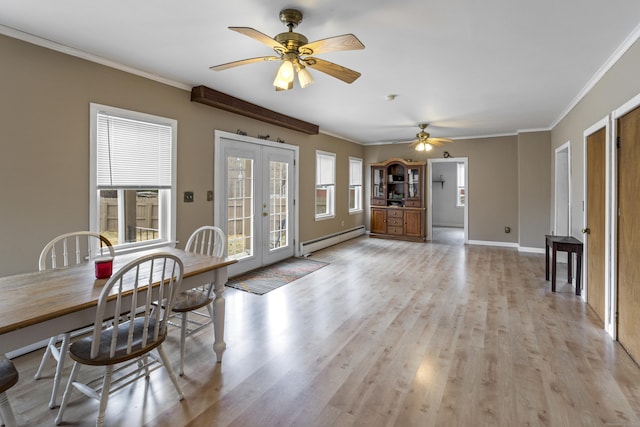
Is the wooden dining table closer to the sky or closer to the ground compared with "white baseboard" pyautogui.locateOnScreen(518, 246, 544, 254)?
closer to the sky

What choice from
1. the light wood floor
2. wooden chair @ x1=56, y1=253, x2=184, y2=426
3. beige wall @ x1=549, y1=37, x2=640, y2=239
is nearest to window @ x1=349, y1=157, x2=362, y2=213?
beige wall @ x1=549, y1=37, x2=640, y2=239

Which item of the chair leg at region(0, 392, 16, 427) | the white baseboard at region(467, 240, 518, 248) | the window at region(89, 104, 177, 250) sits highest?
the window at region(89, 104, 177, 250)

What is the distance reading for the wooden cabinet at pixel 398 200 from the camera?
319 inches

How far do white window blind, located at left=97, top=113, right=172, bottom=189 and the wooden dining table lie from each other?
1.28 meters

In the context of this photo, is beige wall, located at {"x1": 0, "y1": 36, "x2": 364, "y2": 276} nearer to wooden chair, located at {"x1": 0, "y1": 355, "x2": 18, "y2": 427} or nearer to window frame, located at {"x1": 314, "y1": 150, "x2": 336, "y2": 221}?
wooden chair, located at {"x1": 0, "y1": 355, "x2": 18, "y2": 427}

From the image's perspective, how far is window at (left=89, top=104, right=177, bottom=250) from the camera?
124 inches

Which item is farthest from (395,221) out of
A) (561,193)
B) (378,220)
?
(561,193)

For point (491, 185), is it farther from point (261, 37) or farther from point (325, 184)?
point (261, 37)

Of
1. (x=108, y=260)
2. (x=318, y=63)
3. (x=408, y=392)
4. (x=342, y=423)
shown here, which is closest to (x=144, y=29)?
(x=318, y=63)

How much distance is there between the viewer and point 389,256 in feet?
20.9

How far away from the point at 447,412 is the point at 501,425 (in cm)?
28

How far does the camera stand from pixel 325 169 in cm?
→ 737

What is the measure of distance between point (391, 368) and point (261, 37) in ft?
8.16

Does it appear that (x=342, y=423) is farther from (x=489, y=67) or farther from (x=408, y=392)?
(x=489, y=67)
